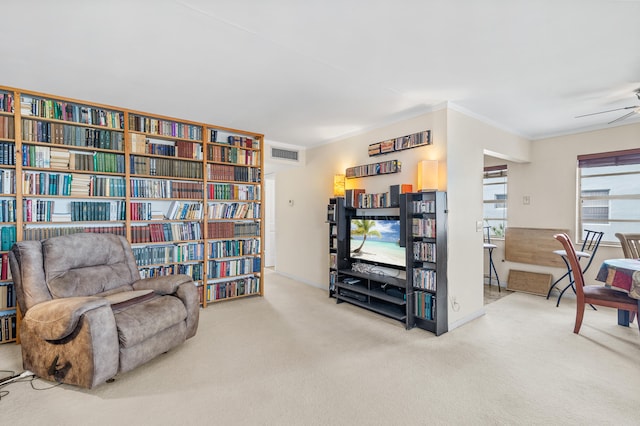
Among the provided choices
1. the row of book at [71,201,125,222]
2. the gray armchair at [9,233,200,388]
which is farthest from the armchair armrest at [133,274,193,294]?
the row of book at [71,201,125,222]

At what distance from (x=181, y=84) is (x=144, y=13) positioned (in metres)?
1.03

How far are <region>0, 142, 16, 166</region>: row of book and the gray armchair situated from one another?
1.04 metres

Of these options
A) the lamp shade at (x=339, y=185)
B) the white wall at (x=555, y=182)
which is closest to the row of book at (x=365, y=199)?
the lamp shade at (x=339, y=185)

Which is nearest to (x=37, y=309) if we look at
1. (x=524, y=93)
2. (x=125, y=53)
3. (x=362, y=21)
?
(x=125, y=53)

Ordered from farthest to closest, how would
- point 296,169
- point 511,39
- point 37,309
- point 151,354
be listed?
point 296,169 → point 151,354 → point 37,309 → point 511,39

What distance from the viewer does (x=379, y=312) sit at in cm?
347

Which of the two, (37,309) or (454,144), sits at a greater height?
(454,144)

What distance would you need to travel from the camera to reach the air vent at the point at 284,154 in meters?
5.02

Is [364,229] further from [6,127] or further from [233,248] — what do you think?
[6,127]

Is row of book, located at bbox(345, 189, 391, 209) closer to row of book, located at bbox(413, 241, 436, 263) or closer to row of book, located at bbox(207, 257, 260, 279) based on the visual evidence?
row of book, located at bbox(413, 241, 436, 263)

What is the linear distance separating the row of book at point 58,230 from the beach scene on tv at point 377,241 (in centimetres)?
294

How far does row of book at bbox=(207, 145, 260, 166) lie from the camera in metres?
4.14

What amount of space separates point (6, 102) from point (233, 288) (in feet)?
10.5

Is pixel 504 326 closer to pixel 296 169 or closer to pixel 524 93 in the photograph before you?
pixel 524 93
